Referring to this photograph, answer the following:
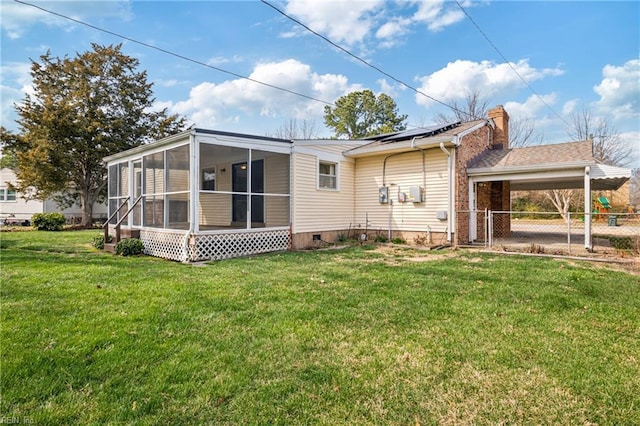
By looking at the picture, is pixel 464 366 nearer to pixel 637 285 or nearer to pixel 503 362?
pixel 503 362

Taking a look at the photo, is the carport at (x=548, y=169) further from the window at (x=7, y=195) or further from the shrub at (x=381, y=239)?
the window at (x=7, y=195)

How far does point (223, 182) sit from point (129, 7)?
20.4 feet

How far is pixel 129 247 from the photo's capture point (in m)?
9.16

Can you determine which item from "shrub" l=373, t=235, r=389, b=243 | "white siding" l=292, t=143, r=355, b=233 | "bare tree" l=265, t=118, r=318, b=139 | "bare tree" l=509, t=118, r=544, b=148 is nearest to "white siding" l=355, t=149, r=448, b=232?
"shrub" l=373, t=235, r=389, b=243

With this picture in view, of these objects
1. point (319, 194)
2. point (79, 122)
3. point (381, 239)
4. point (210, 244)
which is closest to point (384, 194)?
point (381, 239)

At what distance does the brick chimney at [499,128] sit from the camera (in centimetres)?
1319

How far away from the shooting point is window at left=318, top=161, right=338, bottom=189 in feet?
37.5

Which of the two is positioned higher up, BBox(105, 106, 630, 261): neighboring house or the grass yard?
BBox(105, 106, 630, 261): neighboring house

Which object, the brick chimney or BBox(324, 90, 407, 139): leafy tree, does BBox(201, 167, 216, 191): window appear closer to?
the brick chimney

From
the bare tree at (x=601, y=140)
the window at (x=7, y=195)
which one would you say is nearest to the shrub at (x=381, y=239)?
the bare tree at (x=601, y=140)

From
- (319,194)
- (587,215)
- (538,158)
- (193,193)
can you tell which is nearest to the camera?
(193,193)

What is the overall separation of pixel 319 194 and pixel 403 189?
2.76 m

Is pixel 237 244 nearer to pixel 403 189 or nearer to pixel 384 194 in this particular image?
pixel 384 194

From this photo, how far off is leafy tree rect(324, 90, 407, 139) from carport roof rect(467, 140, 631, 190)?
20.2 meters
